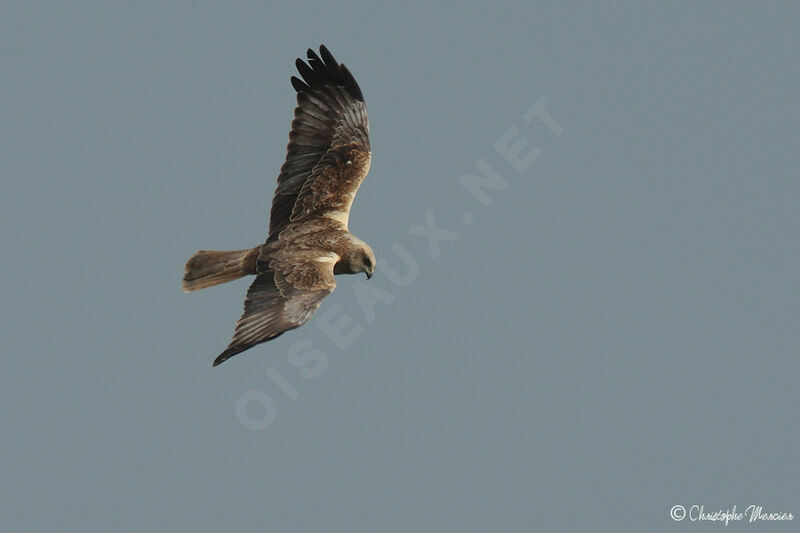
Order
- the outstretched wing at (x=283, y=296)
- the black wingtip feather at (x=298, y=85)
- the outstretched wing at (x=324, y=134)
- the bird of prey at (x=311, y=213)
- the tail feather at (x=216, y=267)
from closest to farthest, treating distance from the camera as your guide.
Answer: the outstretched wing at (x=283, y=296)
the bird of prey at (x=311, y=213)
the tail feather at (x=216, y=267)
the outstretched wing at (x=324, y=134)
the black wingtip feather at (x=298, y=85)

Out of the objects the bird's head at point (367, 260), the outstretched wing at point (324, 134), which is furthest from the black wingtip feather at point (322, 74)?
the bird's head at point (367, 260)

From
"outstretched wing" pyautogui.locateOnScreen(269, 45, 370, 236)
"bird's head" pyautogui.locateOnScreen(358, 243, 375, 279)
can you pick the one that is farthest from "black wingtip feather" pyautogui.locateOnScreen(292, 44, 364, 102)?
"bird's head" pyautogui.locateOnScreen(358, 243, 375, 279)

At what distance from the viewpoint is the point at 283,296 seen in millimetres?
11656

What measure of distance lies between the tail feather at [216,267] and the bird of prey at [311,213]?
0.01 meters

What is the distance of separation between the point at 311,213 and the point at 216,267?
49.4 inches

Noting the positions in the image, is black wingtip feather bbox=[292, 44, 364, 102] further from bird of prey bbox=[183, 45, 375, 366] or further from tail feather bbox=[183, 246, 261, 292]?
tail feather bbox=[183, 246, 261, 292]

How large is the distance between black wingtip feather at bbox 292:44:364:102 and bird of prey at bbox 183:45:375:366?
0.04 feet

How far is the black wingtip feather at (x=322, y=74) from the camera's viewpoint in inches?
524

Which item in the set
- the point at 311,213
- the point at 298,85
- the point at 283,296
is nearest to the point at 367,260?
the point at 311,213

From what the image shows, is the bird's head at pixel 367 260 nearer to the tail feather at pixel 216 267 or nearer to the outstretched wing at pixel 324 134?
the outstretched wing at pixel 324 134

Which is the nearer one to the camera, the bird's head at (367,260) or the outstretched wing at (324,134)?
the bird's head at (367,260)

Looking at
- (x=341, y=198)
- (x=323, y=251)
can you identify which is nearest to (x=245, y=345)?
(x=323, y=251)

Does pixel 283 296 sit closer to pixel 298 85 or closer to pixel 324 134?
pixel 324 134

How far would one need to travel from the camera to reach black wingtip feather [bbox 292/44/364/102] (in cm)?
1330
